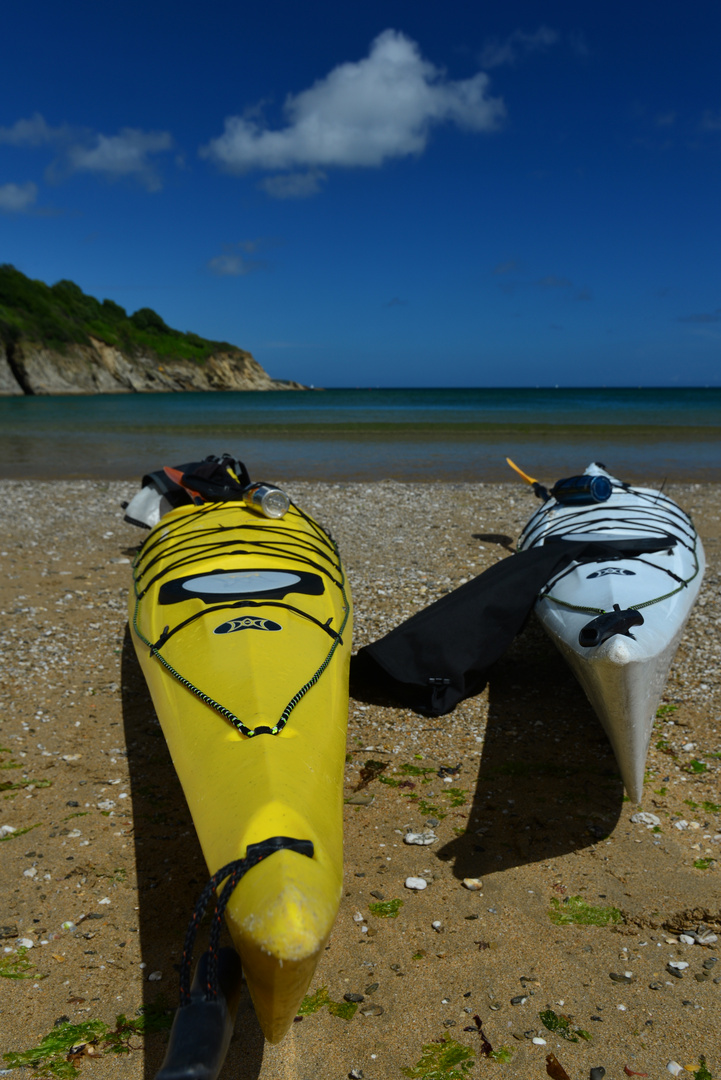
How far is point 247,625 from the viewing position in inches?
123

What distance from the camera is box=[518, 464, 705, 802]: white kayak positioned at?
2.78m

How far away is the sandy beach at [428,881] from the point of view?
1963 millimetres

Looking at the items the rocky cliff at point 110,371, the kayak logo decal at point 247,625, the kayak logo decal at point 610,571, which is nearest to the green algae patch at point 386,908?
the kayak logo decal at point 247,625

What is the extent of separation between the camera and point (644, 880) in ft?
8.59

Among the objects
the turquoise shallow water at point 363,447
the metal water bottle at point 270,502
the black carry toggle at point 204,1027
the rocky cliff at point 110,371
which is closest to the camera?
the black carry toggle at point 204,1027

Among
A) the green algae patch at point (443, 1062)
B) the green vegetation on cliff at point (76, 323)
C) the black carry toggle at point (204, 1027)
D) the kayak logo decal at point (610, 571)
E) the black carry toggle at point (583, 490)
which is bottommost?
the green algae patch at point (443, 1062)

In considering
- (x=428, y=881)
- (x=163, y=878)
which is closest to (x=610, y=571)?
(x=428, y=881)

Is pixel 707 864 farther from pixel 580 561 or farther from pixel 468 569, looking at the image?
pixel 468 569

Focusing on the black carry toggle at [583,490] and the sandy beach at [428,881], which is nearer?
the sandy beach at [428,881]

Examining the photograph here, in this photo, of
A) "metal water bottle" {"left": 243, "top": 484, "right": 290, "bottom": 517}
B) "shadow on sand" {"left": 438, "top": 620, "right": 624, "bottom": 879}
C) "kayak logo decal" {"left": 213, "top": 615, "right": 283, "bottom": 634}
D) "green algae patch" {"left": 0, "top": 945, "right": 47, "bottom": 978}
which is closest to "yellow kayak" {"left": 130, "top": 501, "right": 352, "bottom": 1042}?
"kayak logo decal" {"left": 213, "top": 615, "right": 283, "bottom": 634}

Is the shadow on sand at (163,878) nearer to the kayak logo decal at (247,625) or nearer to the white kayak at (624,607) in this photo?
the kayak logo decal at (247,625)

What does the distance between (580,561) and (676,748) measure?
1175mm

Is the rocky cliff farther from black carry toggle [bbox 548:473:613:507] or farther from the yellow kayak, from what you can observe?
the yellow kayak

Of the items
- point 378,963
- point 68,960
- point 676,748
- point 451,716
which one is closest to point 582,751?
point 676,748
